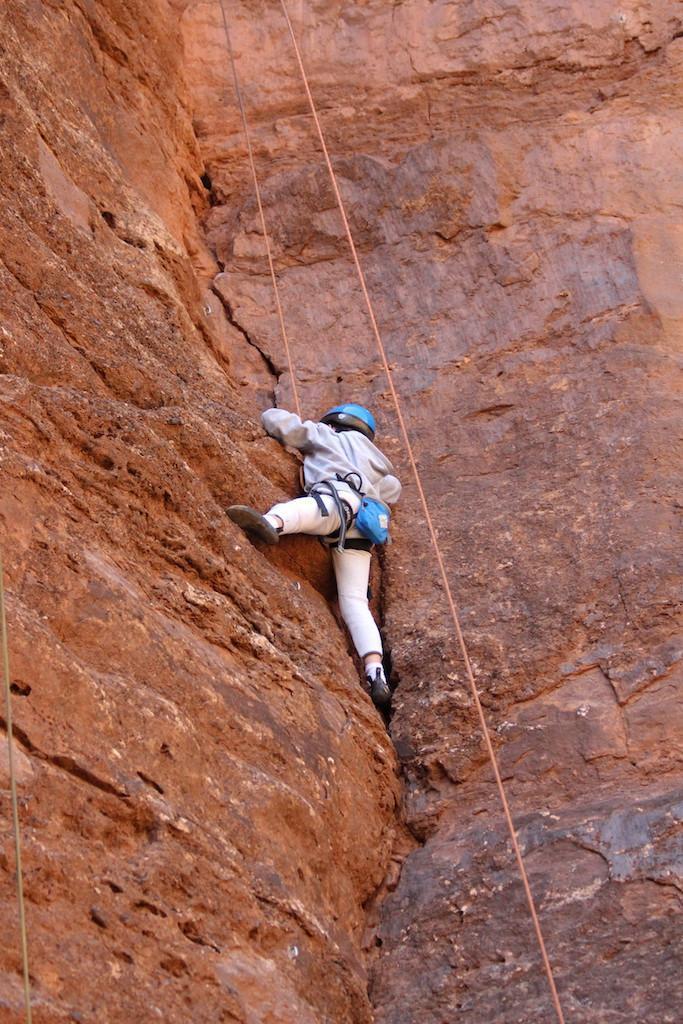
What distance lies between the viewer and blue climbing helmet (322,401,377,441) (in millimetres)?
8773

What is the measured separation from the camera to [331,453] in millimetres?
8375

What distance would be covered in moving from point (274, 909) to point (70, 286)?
3.37 m

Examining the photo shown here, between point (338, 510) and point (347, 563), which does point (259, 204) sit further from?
point (347, 563)

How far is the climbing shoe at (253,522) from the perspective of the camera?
7.49 m

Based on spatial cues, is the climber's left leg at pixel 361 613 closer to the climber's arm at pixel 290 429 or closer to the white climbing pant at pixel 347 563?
the white climbing pant at pixel 347 563

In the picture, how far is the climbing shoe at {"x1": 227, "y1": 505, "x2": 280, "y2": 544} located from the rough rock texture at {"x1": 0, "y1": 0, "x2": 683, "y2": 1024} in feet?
0.68

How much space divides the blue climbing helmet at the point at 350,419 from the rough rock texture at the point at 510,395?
32 centimetres

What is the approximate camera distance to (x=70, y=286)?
25.1 feet

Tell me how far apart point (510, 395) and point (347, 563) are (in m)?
1.77

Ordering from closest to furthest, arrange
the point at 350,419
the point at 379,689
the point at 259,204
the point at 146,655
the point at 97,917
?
the point at 97,917 → the point at 146,655 → the point at 379,689 → the point at 350,419 → the point at 259,204

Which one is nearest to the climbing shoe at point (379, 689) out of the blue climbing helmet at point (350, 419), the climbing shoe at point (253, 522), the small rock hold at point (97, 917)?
the climbing shoe at point (253, 522)

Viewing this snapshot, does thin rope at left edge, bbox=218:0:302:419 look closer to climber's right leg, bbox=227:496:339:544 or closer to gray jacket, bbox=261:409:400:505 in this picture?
gray jacket, bbox=261:409:400:505

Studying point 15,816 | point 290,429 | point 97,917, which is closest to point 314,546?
point 290,429

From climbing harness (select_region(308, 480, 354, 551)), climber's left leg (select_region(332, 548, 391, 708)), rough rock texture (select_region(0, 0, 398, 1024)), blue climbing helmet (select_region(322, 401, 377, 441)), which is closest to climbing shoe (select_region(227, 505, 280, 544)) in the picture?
rough rock texture (select_region(0, 0, 398, 1024))
